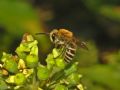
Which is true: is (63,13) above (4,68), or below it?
below

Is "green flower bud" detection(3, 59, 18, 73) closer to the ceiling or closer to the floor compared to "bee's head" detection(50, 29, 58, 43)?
closer to the ceiling

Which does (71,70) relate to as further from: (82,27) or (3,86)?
(82,27)

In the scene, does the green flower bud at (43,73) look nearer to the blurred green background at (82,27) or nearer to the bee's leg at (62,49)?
the bee's leg at (62,49)

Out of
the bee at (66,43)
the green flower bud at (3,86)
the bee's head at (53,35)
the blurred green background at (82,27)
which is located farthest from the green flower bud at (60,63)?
the bee's head at (53,35)

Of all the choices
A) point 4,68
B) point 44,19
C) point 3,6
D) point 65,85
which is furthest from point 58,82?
point 44,19

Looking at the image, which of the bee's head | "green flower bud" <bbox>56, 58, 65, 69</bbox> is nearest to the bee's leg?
"green flower bud" <bbox>56, 58, 65, 69</bbox>

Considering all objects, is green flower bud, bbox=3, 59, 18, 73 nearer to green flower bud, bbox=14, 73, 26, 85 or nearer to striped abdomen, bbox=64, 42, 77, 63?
green flower bud, bbox=14, 73, 26, 85

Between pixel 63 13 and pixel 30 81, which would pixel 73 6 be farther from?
pixel 30 81
